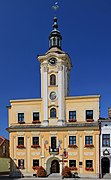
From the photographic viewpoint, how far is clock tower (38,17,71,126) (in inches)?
1638

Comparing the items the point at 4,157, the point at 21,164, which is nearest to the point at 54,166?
the point at 21,164

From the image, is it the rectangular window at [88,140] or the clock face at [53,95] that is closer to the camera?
the rectangular window at [88,140]

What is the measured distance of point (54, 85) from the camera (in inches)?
1668

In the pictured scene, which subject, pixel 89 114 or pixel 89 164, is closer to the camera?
pixel 89 164

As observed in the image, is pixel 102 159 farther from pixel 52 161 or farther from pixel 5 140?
pixel 5 140

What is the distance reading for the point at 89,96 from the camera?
40812 millimetres

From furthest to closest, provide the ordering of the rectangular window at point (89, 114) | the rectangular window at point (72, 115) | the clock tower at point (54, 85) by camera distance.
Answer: the clock tower at point (54, 85)
the rectangular window at point (72, 115)
the rectangular window at point (89, 114)

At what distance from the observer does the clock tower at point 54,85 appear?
136 ft

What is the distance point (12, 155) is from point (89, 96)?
13.6 metres

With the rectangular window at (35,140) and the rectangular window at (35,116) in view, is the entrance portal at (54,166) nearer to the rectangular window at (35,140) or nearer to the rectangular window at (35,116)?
the rectangular window at (35,140)

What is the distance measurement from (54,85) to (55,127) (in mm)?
6042

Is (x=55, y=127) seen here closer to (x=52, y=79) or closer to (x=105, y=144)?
(x=52, y=79)

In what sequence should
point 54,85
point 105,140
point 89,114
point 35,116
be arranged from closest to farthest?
point 105,140
point 89,114
point 54,85
point 35,116

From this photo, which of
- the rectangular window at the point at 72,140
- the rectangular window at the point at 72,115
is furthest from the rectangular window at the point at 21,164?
the rectangular window at the point at 72,115
